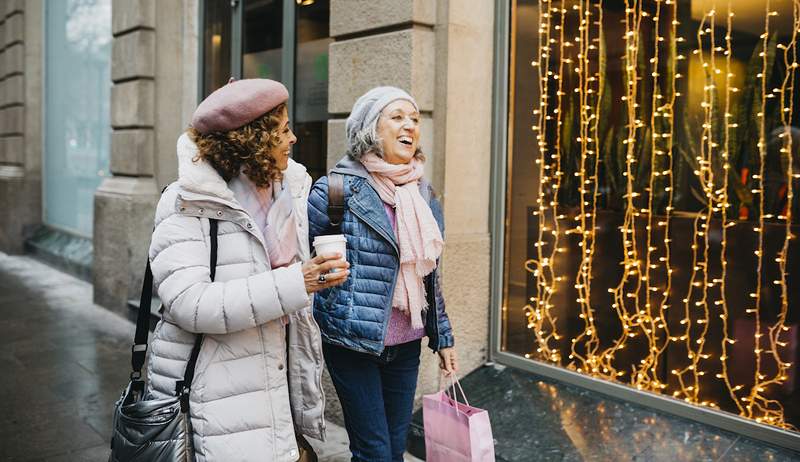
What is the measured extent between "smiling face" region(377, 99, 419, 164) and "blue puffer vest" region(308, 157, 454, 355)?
0.15 meters

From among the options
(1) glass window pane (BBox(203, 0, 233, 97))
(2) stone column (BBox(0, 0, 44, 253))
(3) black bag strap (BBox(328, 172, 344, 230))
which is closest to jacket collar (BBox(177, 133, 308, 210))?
(3) black bag strap (BBox(328, 172, 344, 230))

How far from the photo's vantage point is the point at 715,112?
14.1 ft

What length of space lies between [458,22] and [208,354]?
3044mm

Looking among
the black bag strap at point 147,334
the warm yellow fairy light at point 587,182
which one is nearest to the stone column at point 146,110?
the warm yellow fairy light at point 587,182

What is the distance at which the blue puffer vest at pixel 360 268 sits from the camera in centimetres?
300

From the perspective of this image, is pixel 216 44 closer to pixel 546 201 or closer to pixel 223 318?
pixel 546 201

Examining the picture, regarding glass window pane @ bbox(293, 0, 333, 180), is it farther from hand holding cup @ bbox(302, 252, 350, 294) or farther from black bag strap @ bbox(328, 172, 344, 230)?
hand holding cup @ bbox(302, 252, 350, 294)

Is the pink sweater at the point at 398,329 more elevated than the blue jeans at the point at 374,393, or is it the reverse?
the pink sweater at the point at 398,329

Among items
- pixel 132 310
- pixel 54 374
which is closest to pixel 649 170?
pixel 54 374

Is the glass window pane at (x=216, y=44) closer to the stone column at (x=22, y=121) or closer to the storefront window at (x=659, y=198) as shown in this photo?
the storefront window at (x=659, y=198)

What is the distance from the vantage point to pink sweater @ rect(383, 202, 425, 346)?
10.2ft

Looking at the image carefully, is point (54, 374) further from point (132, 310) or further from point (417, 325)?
point (417, 325)

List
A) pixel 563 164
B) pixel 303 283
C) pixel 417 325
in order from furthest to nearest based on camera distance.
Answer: pixel 563 164 → pixel 417 325 → pixel 303 283

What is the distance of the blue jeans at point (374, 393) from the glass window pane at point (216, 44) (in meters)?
5.09
